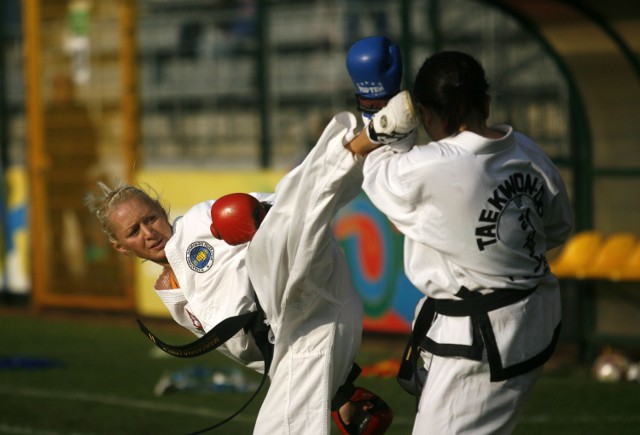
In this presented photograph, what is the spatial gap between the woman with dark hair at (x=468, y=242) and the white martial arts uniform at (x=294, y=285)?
0.21 m

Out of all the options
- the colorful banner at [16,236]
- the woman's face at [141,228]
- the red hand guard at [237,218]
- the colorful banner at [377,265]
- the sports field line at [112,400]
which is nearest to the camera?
the red hand guard at [237,218]

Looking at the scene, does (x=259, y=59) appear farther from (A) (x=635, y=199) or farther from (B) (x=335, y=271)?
(B) (x=335, y=271)

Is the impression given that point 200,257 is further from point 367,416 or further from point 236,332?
point 367,416

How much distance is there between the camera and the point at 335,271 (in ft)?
15.6

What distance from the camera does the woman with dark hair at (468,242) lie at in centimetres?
400

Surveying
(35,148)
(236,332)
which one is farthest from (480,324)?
(35,148)

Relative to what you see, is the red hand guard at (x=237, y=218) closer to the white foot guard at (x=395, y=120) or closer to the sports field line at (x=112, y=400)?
the white foot guard at (x=395, y=120)

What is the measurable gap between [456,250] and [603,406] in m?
4.49

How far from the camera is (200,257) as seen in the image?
4.91 metres

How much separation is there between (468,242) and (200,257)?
1334 mm

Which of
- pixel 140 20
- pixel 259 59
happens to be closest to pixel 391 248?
pixel 259 59

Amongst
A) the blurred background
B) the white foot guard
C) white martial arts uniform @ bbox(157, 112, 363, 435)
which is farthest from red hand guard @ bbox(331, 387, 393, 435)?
the blurred background

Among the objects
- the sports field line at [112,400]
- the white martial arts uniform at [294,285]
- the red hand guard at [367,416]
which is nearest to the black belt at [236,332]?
the white martial arts uniform at [294,285]

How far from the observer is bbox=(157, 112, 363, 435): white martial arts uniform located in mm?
4242
